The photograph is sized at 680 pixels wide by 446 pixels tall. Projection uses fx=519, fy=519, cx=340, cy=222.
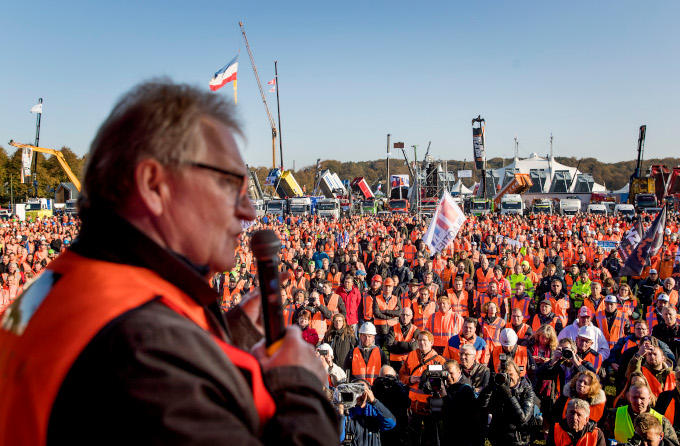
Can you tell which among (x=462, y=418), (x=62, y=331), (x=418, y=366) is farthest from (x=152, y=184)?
(x=418, y=366)

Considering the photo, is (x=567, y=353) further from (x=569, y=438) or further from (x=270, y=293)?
(x=270, y=293)

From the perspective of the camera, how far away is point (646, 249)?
36.8 feet

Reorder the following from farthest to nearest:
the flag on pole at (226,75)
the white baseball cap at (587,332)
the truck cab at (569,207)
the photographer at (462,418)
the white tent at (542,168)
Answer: the white tent at (542,168), the truck cab at (569,207), the flag on pole at (226,75), the white baseball cap at (587,332), the photographer at (462,418)

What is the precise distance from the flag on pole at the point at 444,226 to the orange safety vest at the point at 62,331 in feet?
37.8

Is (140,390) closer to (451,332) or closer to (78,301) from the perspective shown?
(78,301)

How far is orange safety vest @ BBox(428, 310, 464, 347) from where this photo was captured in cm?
754

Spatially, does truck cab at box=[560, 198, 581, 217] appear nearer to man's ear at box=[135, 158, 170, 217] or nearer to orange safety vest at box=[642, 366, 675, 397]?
orange safety vest at box=[642, 366, 675, 397]

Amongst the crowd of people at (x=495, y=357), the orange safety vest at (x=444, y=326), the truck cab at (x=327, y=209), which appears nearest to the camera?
the crowd of people at (x=495, y=357)

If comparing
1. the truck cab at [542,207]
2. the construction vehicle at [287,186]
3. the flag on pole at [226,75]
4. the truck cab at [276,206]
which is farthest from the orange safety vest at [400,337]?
the construction vehicle at [287,186]

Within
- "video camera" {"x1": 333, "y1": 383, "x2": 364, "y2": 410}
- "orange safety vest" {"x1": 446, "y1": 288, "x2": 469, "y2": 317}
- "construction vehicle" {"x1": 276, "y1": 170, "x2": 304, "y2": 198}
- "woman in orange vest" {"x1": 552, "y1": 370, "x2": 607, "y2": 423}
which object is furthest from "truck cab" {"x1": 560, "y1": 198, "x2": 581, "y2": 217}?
"video camera" {"x1": 333, "y1": 383, "x2": 364, "y2": 410}

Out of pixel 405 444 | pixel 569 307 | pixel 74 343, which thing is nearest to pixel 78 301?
pixel 74 343

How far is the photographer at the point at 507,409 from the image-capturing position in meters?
5.09

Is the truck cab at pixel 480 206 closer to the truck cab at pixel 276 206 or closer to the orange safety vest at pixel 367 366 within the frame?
the truck cab at pixel 276 206

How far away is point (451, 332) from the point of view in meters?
7.55
